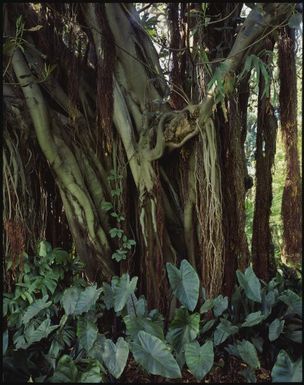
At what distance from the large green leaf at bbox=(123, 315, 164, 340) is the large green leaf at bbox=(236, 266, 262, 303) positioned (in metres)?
0.43

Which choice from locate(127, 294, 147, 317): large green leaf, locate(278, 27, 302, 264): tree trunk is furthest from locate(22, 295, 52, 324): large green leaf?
locate(278, 27, 302, 264): tree trunk

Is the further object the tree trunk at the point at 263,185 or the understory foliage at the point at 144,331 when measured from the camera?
the tree trunk at the point at 263,185

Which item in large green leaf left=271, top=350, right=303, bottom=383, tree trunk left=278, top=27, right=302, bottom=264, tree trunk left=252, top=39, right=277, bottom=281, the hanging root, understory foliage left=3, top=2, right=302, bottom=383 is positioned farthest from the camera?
tree trunk left=252, top=39, right=277, bottom=281

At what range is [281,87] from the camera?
2412mm

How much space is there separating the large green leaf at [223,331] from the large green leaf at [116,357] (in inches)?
15.4

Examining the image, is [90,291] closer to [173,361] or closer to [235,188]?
[173,361]

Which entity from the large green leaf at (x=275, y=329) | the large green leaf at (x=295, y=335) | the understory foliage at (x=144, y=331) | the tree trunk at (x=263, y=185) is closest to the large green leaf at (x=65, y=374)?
the understory foliage at (x=144, y=331)

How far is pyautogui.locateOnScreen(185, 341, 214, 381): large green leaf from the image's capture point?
1698 millimetres

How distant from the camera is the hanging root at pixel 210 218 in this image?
85.2 inches

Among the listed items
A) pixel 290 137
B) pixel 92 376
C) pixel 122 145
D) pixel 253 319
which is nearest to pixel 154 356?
pixel 92 376

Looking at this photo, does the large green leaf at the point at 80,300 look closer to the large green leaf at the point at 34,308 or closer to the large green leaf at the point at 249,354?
the large green leaf at the point at 34,308

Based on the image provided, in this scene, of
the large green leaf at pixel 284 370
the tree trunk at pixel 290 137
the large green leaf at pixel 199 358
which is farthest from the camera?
the tree trunk at pixel 290 137

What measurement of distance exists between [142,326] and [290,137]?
1274 mm

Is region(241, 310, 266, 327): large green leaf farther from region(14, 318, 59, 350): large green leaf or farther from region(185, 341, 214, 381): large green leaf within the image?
region(14, 318, 59, 350): large green leaf
